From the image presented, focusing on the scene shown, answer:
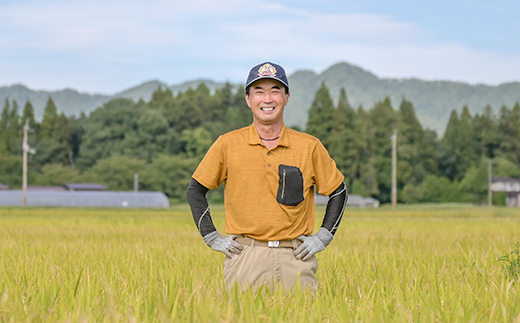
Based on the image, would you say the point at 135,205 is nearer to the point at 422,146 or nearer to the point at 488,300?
the point at 422,146

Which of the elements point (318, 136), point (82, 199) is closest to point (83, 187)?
point (82, 199)

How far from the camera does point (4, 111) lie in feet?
362

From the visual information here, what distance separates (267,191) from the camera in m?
4.68

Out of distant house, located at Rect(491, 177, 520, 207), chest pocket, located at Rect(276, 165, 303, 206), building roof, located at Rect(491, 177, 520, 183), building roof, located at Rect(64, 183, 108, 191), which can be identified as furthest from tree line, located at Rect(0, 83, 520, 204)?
chest pocket, located at Rect(276, 165, 303, 206)

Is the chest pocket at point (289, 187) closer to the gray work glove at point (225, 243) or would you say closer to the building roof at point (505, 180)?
the gray work glove at point (225, 243)

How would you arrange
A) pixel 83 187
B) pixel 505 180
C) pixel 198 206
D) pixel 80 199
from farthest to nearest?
pixel 505 180 → pixel 83 187 → pixel 80 199 → pixel 198 206

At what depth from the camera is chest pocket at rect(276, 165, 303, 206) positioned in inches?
183

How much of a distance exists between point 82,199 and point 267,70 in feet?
198

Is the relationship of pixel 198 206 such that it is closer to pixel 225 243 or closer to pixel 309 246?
pixel 225 243

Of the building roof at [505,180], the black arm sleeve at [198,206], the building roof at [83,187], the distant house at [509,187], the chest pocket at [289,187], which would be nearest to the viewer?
the chest pocket at [289,187]

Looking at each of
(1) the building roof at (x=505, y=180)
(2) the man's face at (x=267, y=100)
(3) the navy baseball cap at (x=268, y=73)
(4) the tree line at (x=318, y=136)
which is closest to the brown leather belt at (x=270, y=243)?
(2) the man's face at (x=267, y=100)

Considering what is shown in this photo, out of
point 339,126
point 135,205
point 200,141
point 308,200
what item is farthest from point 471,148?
point 308,200

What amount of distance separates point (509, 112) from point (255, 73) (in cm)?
11054

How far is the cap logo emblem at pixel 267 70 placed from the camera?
15.4ft
